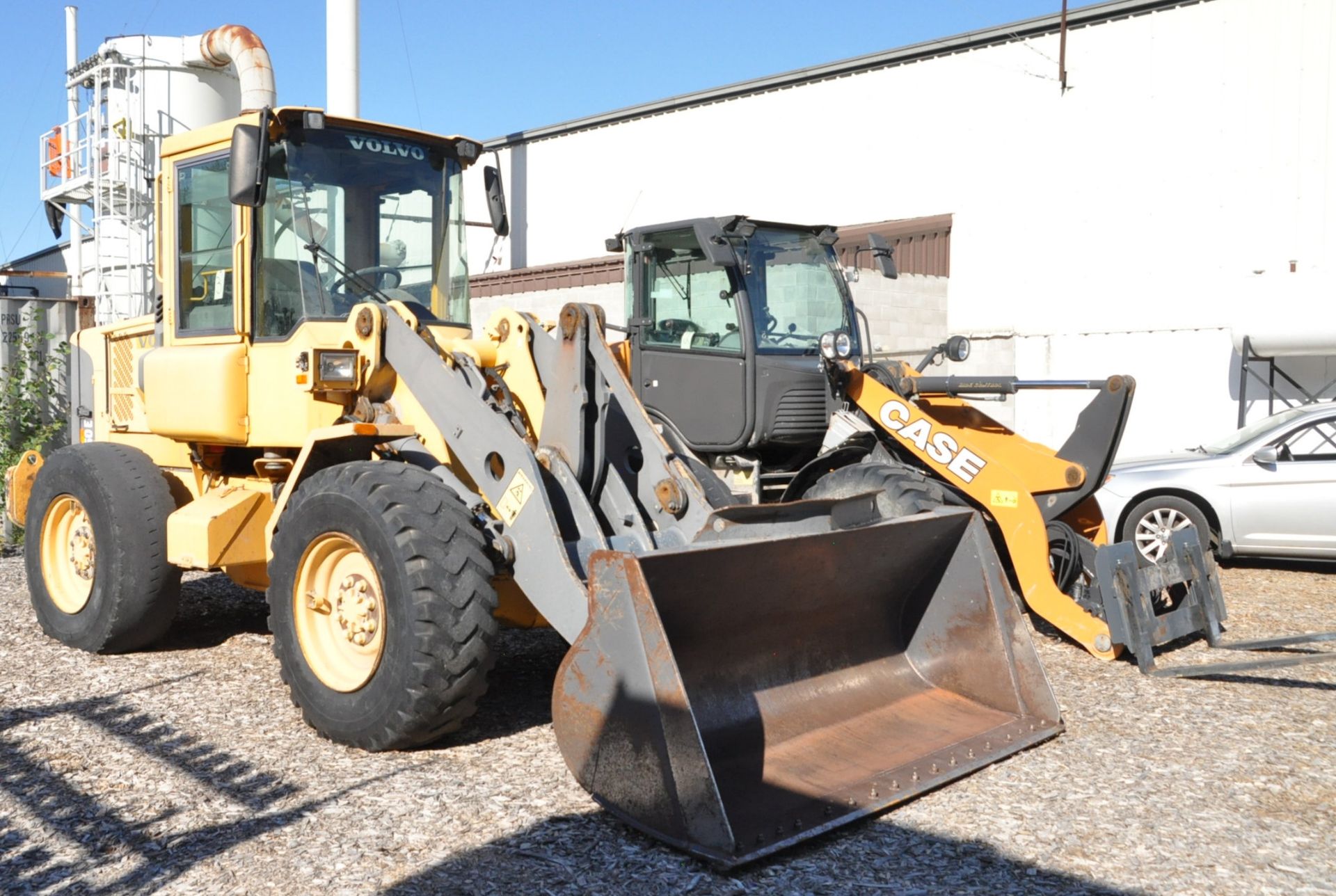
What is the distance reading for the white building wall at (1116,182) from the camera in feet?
44.3

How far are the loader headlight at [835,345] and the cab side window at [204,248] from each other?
362 centimetres

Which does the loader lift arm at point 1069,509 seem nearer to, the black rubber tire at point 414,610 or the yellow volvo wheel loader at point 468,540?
the yellow volvo wheel loader at point 468,540

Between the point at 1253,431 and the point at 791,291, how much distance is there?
5.43m

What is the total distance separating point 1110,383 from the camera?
7398mm

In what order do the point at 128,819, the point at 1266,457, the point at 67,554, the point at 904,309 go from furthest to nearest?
the point at 904,309
the point at 1266,457
the point at 67,554
the point at 128,819

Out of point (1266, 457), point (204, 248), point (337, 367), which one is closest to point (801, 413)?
point (337, 367)

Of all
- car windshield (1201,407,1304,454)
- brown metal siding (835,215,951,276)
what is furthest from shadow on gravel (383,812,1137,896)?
brown metal siding (835,215,951,276)

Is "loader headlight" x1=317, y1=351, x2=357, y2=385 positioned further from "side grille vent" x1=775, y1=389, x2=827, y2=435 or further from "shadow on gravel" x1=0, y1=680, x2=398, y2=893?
"side grille vent" x1=775, y1=389, x2=827, y2=435

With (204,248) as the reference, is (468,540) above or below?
below

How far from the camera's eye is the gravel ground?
12.3ft

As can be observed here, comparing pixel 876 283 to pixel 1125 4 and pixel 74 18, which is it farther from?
pixel 74 18

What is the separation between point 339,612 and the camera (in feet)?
16.7

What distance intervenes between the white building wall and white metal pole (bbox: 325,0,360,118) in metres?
6.62

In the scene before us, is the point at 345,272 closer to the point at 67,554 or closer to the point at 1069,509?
the point at 67,554
